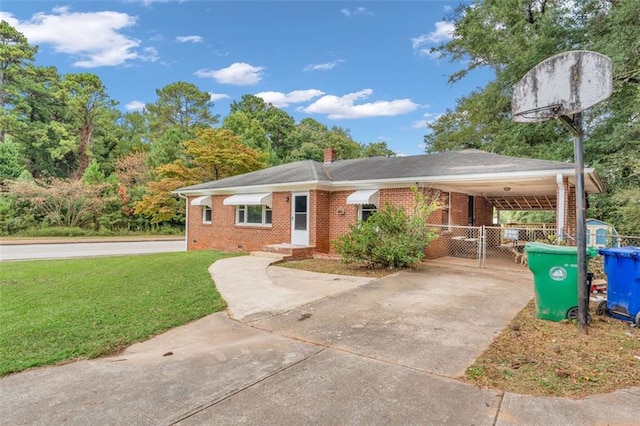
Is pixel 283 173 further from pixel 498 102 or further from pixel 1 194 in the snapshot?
pixel 1 194

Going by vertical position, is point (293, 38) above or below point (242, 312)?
above

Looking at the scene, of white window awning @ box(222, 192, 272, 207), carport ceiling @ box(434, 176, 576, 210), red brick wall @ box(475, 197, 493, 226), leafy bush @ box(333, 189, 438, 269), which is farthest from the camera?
red brick wall @ box(475, 197, 493, 226)

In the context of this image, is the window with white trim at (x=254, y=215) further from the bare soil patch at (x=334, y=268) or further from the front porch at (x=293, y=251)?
the bare soil patch at (x=334, y=268)

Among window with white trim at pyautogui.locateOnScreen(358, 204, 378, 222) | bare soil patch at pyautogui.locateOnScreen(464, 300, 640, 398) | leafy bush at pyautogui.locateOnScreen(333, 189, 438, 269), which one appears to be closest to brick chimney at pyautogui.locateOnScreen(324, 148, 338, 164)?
window with white trim at pyautogui.locateOnScreen(358, 204, 378, 222)

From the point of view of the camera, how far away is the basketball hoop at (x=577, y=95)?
15.8ft

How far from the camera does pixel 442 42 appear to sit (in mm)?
23594

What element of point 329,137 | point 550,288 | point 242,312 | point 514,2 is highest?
point 514,2

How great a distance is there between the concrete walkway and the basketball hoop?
1594 millimetres

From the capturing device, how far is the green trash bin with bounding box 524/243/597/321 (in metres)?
5.07

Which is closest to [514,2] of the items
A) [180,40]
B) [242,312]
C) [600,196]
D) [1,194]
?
[600,196]

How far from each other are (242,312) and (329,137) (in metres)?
36.9

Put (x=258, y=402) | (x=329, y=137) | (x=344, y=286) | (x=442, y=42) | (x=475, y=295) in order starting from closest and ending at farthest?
(x=258, y=402) → (x=475, y=295) → (x=344, y=286) → (x=442, y=42) → (x=329, y=137)

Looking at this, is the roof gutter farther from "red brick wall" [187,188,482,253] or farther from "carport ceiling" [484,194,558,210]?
"carport ceiling" [484,194,558,210]

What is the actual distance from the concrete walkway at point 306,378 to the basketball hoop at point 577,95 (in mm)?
1594
